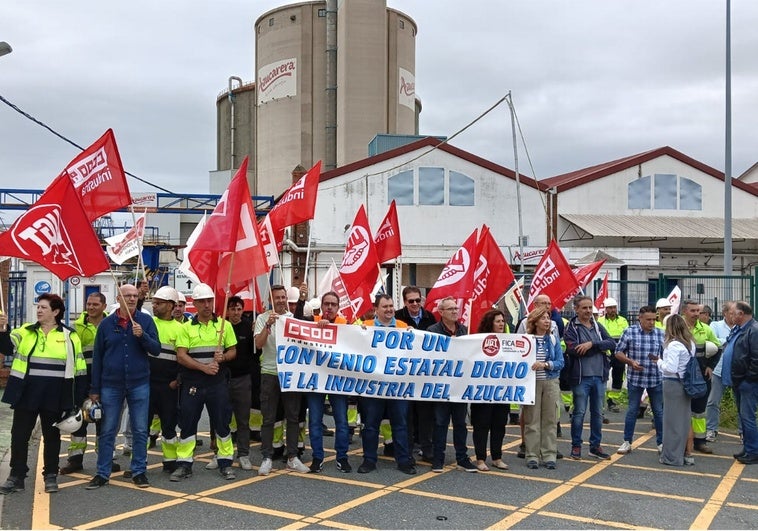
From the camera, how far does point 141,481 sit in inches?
285

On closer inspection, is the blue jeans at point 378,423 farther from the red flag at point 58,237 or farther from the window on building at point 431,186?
the window on building at point 431,186

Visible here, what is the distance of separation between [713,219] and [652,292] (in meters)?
15.1

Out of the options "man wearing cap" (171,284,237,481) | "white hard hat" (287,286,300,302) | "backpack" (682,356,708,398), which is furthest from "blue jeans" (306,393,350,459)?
"backpack" (682,356,708,398)

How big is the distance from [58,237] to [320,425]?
3349mm

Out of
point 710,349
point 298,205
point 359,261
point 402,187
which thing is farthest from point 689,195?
point 298,205

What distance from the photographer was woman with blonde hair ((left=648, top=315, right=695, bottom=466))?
8.38 metres

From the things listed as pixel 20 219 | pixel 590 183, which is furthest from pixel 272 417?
pixel 590 183

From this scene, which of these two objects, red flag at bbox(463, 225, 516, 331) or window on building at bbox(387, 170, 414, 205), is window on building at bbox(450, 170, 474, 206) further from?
red flag at bbox(463, 225, 516, 331)

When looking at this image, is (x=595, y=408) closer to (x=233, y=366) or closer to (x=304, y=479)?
(x=304, y=479)

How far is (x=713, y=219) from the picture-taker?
3003 centimetres

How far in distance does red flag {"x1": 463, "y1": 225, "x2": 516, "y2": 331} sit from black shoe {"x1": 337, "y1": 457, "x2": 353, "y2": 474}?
328cm

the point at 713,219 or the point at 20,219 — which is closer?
the point at 20,219

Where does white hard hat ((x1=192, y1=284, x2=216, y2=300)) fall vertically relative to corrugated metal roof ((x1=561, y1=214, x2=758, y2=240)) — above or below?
below

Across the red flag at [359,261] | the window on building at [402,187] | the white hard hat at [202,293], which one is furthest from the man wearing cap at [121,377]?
the window on building at [402,187]
